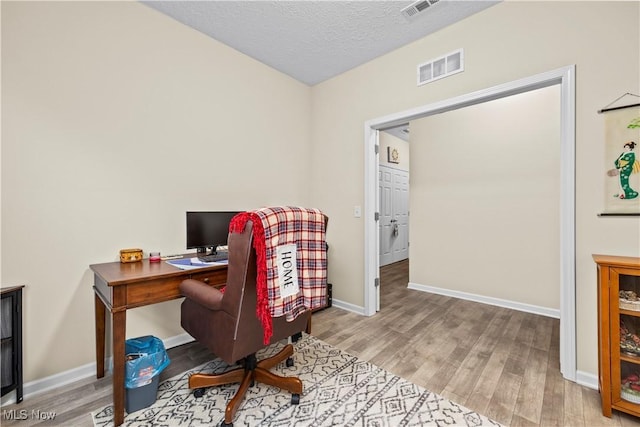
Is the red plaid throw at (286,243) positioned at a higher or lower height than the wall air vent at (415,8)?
lower

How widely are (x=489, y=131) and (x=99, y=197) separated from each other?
4163mm

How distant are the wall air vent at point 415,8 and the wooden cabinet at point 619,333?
216 centimetres

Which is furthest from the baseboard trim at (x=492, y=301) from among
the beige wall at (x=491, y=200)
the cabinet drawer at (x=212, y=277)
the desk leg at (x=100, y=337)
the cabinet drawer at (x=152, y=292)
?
the desk leg at (x=100, y=337)

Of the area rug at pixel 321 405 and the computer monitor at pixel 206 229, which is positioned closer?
the area rug at pixel 321 405

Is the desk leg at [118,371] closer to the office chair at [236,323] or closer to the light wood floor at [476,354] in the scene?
the office chair at [236,323]

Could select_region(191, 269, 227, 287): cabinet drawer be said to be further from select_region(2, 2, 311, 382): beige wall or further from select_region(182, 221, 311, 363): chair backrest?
select_region(2, 2, 311, 382): beige wall

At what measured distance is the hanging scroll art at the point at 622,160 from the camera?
1.65 meters

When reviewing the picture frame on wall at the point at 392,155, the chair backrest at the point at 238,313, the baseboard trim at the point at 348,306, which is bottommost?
the baseboard trim at the point at 348,306

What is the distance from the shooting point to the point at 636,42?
1.67m

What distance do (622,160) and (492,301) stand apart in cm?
224

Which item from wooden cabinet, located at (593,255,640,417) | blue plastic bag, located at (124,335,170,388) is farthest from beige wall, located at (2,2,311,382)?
wooden cabinet, located at (593,255,640,417)

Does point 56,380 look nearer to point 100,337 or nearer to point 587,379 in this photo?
point 100,337

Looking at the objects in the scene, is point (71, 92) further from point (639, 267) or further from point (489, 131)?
point (489, 131)

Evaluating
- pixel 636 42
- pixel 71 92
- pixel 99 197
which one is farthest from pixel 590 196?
pixel 71 92
